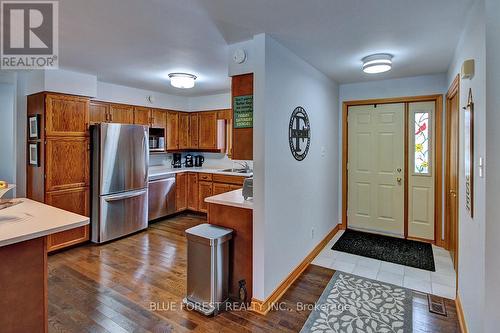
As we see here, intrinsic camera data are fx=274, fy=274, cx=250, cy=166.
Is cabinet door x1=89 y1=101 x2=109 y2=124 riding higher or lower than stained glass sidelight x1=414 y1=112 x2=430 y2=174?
higher

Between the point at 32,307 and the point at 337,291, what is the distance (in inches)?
96.5

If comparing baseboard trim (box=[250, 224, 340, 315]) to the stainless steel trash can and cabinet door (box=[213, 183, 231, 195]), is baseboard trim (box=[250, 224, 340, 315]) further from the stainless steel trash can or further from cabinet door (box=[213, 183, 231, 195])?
cabinet door (box=[213, 183, 231, 195])

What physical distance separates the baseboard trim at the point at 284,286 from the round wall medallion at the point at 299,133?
1.22 meters

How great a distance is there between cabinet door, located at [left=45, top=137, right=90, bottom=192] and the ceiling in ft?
3.29

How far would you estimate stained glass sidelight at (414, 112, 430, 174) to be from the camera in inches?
155

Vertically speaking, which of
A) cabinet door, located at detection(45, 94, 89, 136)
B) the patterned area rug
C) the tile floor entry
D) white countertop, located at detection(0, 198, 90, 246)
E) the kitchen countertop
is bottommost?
the patterned area rug

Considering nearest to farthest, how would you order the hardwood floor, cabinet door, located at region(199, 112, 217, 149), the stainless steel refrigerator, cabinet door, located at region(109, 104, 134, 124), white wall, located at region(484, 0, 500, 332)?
1. white wall, located at region(484, 0, 500, 332)
2. the hardwood floor
3. the stainless steel refrigerator
4. cabinet door, located at region(109, 104, 134, 124)
5. cabinet door, located at region(199, 112, 217, 149)

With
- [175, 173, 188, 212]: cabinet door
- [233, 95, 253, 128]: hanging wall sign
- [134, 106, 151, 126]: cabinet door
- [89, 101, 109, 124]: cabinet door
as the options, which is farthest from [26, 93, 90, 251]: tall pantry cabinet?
[233, 95, 253, 128]: hanging wall sign

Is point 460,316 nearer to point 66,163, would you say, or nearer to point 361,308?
point 361,308

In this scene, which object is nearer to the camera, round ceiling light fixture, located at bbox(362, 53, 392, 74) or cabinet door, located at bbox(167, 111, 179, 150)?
round ceiling light fixture, located at bbox(362, 53, 392, 74)

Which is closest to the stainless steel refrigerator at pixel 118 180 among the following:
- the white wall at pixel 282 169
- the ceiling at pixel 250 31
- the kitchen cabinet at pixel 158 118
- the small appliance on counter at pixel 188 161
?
the kitchen cabinet at pixel 158 118

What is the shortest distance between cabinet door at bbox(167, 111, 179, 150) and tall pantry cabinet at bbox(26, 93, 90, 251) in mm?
1648

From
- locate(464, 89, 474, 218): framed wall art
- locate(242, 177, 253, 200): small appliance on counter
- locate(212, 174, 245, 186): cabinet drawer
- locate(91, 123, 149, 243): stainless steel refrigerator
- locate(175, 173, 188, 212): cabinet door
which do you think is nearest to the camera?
locate(464, 89, 474, 218): framed wall art

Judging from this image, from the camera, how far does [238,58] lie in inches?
96.7
